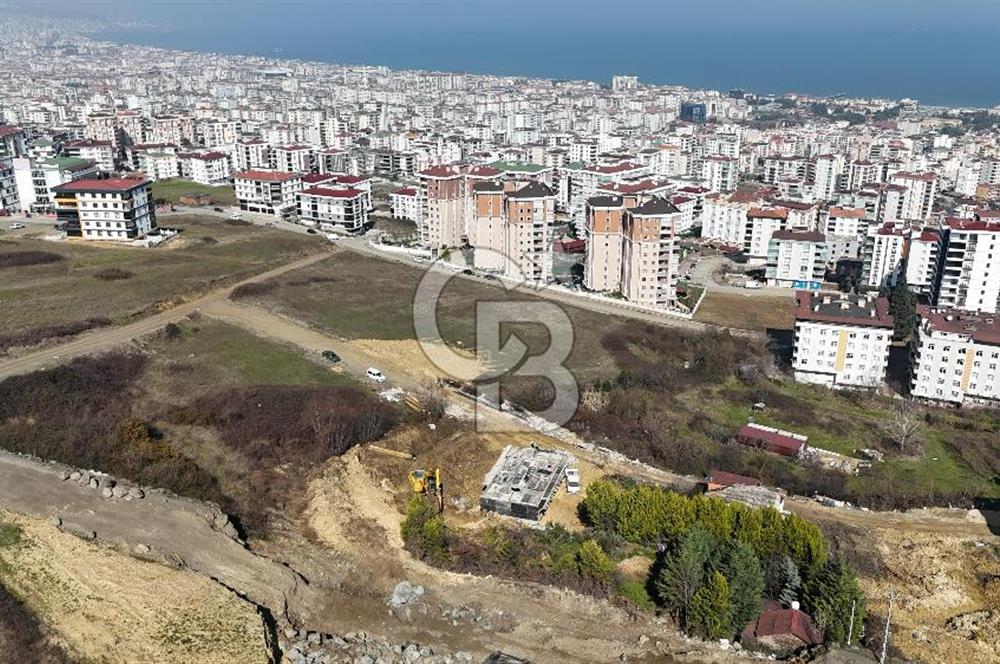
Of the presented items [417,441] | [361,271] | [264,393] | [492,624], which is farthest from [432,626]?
[361,271]

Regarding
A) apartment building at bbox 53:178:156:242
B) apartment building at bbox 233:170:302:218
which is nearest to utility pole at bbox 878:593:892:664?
apartment building at bbox 53:178:156:242

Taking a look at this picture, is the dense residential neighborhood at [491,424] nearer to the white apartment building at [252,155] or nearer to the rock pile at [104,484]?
the rock pile at [104,484]

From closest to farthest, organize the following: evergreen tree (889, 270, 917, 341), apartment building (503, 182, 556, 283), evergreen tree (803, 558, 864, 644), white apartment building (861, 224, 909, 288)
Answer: evergreen tree (803, 558, 864, 644), evergreen tree (889, 270, 917, 341), white apartment building (861, 224, 909, 288), apartment building (503, 182, 556, 283)

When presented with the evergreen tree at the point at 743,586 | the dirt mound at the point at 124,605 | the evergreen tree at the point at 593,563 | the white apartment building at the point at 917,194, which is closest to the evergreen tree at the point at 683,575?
the evergreen tree at the point at 743,586

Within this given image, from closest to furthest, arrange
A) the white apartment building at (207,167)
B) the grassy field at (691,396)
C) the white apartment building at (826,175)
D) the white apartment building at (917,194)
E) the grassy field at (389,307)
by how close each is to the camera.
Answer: the grassy field at (691,396) → the grassy field at (389,307) → the white apartment building at (917,194) → the white apartment building at (207,167) → the white apartment building at (826,175)

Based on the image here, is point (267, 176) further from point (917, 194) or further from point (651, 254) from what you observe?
point (917, 194)

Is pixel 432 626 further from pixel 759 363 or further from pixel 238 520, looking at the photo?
pixel 759 363

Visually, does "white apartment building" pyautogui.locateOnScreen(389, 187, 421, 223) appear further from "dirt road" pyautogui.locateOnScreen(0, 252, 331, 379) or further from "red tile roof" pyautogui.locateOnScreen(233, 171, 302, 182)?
"dirt road" pyautogui.locateOnScreen(0, 252, 331, 379)
